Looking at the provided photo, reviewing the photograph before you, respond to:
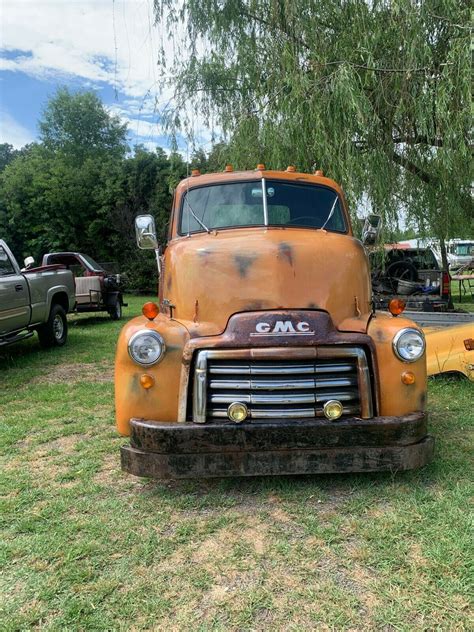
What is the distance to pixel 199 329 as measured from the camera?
3.45 metres

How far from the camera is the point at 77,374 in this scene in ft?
23.7

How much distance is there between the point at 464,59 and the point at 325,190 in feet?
10.4

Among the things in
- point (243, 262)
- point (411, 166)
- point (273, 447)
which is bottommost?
point (273, 447)

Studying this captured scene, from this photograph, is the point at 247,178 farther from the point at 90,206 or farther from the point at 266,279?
the point at 90,206

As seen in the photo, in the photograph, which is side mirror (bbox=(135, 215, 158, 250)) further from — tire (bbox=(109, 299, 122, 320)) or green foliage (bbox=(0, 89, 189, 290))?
green foliage (bbox=(0, 89, 189, 290))

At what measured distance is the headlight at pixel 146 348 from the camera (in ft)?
10.8

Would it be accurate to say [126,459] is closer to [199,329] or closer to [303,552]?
[199,329]

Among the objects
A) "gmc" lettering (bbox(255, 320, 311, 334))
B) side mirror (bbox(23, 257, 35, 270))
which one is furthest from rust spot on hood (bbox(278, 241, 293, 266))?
side mirror (bbox(23, 257, 35, 270))

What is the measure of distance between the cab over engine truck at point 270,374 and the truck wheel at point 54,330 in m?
5.98

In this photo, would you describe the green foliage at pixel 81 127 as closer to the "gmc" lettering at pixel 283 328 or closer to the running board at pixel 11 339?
the running board at pixel 11 339

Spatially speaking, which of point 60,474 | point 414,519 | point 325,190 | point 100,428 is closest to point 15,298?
point 100,428

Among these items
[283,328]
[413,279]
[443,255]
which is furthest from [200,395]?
[443,255]

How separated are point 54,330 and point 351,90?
6435 millimetres

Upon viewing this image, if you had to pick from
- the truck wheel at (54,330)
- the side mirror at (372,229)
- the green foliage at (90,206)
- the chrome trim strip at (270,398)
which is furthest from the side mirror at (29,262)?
the green foliage at (90,206)
